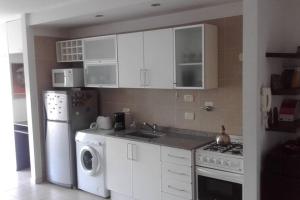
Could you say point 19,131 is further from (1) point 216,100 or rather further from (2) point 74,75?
(1) point 216,100

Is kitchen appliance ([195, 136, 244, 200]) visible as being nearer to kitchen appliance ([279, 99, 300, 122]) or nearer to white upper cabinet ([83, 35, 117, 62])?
kitchen appliance ([279, 99, 300, 122])

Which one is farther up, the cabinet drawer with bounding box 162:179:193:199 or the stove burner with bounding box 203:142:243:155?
the stove burner with bounding box 203:142:243:155

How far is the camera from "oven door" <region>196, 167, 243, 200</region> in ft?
10.2

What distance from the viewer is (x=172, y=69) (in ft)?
12.4

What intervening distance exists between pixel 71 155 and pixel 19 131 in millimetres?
1419

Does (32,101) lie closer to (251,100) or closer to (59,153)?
Answer: (59,153)

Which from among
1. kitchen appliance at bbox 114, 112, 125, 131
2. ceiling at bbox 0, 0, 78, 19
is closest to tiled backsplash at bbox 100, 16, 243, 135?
kitchen appliance at bbox 114, 112, 125, 131

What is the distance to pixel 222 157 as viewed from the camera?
3197 mm

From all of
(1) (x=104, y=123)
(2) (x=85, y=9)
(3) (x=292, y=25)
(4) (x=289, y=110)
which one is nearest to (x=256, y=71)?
(4) (x=289, y=110)

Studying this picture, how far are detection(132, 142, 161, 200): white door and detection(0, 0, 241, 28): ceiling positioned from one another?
157 cm

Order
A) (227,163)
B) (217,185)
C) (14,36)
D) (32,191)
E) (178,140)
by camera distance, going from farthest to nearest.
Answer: (14,36) < (32,191) < (178,140) < (217,185) < (227,163)

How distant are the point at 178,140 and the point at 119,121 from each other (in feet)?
3.55

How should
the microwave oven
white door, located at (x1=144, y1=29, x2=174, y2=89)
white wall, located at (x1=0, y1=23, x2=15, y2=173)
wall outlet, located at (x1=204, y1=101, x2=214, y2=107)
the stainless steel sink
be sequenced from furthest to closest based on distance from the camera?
1. white wall, located at (x1=0, y1=23, x2=15, y2=173)
2. the microwave oven
3. the stainless steel sink
4. wall outlet, located at (x1=204, y1=101, x2=214, y2=107)
5. white door, located at (x1=144, y1=29, x2=174, y2=89)

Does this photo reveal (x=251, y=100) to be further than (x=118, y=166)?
No
